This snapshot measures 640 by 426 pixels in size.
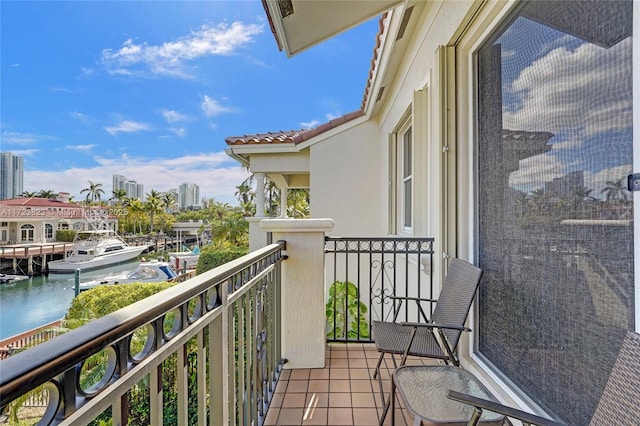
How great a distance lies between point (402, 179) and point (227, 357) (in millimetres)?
3334

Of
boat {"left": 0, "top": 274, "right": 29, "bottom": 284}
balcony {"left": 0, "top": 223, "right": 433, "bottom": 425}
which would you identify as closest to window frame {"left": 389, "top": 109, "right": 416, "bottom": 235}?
balcony {"left": 0, "top": 223, "right": 433, "bottom": 425}

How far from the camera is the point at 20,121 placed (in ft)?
78.7

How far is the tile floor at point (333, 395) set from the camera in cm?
180

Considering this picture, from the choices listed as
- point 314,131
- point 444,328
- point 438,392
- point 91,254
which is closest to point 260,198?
point 314,131

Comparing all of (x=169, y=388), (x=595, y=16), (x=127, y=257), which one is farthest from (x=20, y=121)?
(x=595, y=16)

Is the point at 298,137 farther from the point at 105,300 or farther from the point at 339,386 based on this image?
the point at 105,300

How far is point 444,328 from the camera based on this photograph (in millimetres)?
1663

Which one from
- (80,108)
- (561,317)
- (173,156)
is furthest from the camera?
(173,156)

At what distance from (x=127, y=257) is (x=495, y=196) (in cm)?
2913

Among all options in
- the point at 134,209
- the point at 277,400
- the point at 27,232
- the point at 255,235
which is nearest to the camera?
the point at 277,400

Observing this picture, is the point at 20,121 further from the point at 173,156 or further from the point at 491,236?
the point at 491,236

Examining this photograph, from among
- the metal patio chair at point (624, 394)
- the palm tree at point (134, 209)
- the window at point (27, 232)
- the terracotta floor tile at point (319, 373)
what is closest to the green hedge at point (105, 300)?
the window at point (27, 232)

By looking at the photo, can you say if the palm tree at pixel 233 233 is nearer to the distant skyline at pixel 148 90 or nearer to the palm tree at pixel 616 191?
the distant skyline at pixel 148 90

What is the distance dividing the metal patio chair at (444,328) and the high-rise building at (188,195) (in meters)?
47.4
